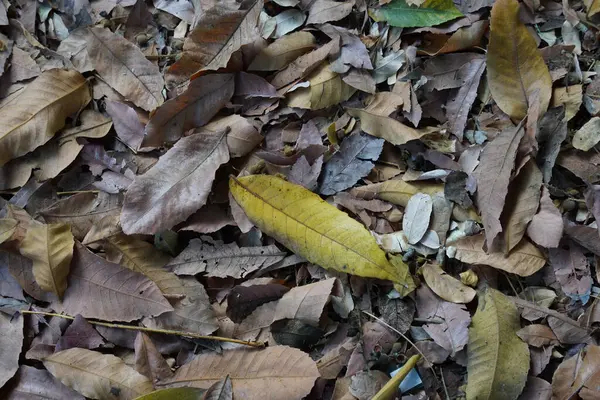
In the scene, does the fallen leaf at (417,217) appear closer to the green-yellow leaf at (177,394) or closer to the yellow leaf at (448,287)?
the yellow leaf at (448,287)

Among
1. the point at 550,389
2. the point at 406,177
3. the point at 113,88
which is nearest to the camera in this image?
the point at 550,389

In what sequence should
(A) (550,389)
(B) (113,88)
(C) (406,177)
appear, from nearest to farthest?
1. (A) (550,389)
2. (C) (406,177)
3. (B) (113,88)

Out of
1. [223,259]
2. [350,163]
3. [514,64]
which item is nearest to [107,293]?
[223,259]

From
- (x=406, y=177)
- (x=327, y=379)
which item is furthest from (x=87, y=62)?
(x=327, y=379)

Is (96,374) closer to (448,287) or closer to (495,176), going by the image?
(448,287)

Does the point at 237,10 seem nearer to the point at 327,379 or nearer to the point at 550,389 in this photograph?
the point at 327,379

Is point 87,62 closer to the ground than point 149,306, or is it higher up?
higher up
